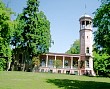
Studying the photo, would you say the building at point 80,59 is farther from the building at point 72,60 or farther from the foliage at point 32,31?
the foliage at point 32,31

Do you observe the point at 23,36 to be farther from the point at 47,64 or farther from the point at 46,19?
the point at 47,64

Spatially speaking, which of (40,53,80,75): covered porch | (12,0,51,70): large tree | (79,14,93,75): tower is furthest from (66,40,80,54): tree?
(12,0,51,70): large tree

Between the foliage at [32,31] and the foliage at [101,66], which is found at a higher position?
the foliage at [32,31]

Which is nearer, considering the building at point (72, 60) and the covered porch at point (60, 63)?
the building at point (72, 60)

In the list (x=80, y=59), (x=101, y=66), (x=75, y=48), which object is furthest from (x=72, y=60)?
(x=75, y=48)

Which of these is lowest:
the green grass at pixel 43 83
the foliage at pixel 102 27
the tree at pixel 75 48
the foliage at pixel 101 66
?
the green grass at pixel 43 83

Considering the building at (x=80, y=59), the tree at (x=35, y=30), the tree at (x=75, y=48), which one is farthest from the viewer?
the tree at (x=75, y=48)

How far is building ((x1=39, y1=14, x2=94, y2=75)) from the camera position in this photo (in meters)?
54.5

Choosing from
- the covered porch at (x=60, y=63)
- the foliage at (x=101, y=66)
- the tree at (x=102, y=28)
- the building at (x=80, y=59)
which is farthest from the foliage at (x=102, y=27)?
the covered porch at (x=60, y=63)

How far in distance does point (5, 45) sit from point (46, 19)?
91.0 feet

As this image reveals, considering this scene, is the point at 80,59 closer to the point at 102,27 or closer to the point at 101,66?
the point at 101,66

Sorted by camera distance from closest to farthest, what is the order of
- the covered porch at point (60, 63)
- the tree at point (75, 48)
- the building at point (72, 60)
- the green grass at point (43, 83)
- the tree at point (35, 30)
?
the green grass at point (43, 83) < the tree at point (35, 30) < the building at point (72, 60) < the covered porch at point (60, 63) < the tree at point (75, 48)

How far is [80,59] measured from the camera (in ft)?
184

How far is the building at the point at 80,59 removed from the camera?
54.5m
